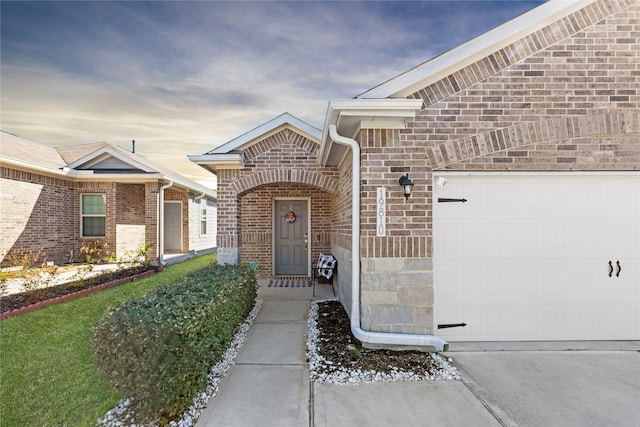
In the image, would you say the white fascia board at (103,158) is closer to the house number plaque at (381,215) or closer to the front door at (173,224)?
the front door at (173,224)

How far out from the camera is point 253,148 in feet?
23.7

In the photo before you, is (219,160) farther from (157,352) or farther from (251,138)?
(157,352)

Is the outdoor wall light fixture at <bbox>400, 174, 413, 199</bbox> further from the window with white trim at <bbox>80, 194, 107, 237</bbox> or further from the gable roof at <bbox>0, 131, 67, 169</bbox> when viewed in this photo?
the window with white trim at <bbox>80, 194, 107, 237</bbox>

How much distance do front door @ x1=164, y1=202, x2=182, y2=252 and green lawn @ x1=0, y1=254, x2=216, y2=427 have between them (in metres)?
9.16

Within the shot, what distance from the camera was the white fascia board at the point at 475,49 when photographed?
4.00 metres

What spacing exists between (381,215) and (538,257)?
2.33 m

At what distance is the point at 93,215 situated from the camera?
11.4 meters

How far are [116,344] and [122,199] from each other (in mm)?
10821

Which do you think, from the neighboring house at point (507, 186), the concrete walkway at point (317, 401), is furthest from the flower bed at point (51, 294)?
the neighboring house at point (507, 186)

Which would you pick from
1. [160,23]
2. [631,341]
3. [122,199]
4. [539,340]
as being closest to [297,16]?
[160,23]

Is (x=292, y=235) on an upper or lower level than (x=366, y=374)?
upper

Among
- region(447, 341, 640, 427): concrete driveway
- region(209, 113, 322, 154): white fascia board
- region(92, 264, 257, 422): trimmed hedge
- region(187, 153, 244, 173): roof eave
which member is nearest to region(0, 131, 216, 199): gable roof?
region(187, 153, 244, 173): roof eave

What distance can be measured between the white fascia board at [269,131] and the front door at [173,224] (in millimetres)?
8879

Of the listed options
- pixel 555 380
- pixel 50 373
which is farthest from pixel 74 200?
pixel 555 380
